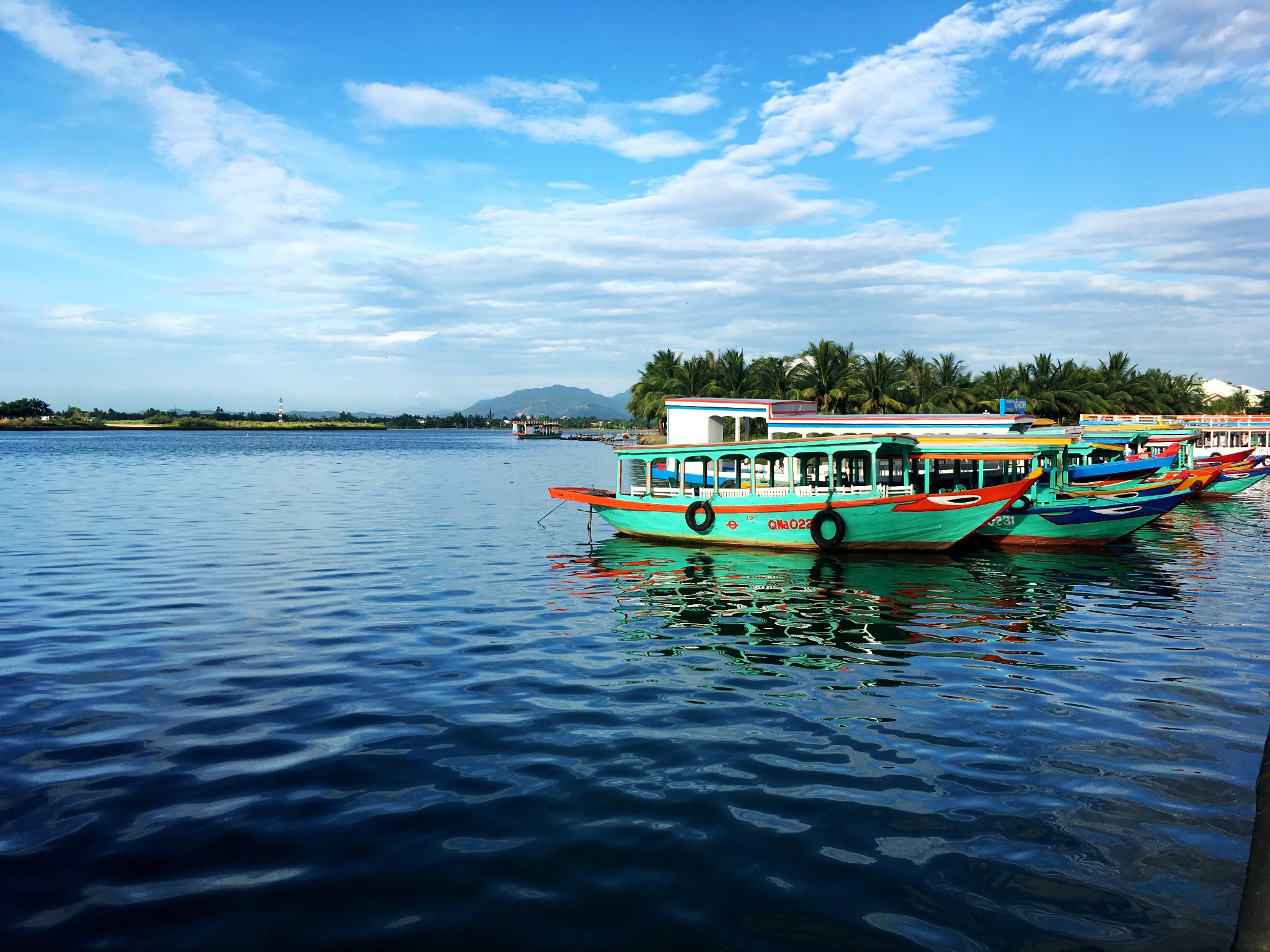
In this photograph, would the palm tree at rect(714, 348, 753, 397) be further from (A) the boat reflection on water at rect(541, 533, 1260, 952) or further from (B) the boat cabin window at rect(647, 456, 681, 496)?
(A) the boat reflection on water at rect(541, 533, 1260, 952)

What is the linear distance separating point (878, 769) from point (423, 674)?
651 cm

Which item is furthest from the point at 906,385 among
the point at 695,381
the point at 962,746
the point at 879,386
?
the point at 962,746

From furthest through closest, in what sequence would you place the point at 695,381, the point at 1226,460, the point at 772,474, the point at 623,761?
the point at 695,381
the point at 1226,460
the point at 772,474
the point at 623,761

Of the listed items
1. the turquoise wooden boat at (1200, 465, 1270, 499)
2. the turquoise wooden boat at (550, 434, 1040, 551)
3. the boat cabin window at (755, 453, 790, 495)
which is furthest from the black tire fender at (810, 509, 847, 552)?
the turquoise wooden boat at (1200, 465, 1270, 499)

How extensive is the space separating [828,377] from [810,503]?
40832 mm

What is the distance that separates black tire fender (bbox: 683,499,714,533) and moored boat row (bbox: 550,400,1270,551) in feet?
0.13

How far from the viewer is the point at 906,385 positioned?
62625 millimetres

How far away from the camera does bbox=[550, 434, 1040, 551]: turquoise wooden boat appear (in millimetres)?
22172

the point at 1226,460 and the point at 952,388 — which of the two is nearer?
the point at 1226,460

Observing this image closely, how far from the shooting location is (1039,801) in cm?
771

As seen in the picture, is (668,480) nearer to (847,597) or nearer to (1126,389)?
(847,597)

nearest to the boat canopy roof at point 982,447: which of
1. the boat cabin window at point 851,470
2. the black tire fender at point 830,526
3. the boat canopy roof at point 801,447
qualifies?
the boat canopy roof at point 801,447

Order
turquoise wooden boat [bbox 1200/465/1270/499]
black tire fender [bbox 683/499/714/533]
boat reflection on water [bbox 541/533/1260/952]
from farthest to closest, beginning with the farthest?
1. turquoise wooden boat [bbox 1200/465/1270/499]
2. black tire fender [bbox 683/499/714/533]
3. boat reflection on water [bbox 541/533/1260/952]

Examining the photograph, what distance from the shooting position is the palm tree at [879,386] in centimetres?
6131
